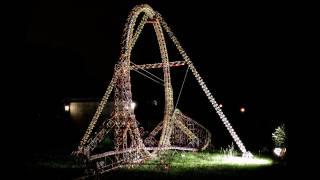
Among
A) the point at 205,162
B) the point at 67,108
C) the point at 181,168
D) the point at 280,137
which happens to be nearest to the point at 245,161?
the point at 205,162

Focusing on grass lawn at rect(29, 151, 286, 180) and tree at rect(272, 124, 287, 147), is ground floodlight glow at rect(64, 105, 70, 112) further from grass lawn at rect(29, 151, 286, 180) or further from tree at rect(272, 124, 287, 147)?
tree at rect(272, 124, 287, 147)

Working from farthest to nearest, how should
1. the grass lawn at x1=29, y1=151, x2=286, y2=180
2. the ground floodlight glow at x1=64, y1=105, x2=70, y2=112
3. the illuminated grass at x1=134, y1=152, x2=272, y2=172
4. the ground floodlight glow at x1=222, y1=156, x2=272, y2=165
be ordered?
the ground floodlight glow at x1=64, y1=105, x2=70, y2=112 < the ground floodlight glow at x1=222, y1=156, x2=272, y2=165 < the illuminated grass at x1=134, y1=152, x2=272, y2=172 < the grass lawn at x1=29, y1=151, x2=286, y2=180

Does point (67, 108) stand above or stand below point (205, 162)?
above

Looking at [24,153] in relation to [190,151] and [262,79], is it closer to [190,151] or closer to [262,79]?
[190,151]

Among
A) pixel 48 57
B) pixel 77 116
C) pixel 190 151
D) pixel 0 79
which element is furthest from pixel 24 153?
pixel 48 57

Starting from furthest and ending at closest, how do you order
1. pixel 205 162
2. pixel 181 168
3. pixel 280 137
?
pixel 280 137, pixel 205 162, pixel 181 168

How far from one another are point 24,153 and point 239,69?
22108 millimetres

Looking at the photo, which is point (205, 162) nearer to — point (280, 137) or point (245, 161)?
point (245, 161)

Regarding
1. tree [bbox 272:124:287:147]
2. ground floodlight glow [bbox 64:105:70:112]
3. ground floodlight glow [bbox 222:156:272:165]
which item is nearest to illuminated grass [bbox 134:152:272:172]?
ground floodlight glow [bbox 222:156:272:165]

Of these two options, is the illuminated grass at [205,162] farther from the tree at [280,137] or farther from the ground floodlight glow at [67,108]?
the ground floodlight glow at [67,108]

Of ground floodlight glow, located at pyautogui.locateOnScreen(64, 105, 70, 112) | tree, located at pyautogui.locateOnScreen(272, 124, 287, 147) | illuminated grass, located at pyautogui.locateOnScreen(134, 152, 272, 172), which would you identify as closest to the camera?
illuminated grass, located at pyautogui.locateOnScreen(134, 152, 272, 172)

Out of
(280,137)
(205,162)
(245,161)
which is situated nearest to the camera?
(205,162)

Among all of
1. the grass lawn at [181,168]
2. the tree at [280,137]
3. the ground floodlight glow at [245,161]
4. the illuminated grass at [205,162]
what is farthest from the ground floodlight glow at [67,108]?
the tree at [280,137]

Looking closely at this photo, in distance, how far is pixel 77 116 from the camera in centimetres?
3055
